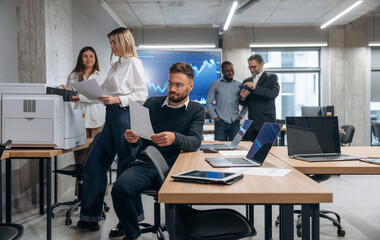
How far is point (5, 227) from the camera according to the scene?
1436mm

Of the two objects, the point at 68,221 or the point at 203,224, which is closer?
the point at 203,224

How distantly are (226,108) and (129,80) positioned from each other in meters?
2.00

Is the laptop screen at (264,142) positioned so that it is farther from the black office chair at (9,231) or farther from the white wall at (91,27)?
the white wall at (91,27)

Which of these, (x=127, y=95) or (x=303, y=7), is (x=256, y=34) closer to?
(x=303, y=7)

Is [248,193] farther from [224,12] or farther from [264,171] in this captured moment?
[224,12]

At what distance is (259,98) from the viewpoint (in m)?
3.85

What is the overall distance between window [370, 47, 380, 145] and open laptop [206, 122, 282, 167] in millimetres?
7073

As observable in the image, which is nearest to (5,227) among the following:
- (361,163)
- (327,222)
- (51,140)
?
(51,140)

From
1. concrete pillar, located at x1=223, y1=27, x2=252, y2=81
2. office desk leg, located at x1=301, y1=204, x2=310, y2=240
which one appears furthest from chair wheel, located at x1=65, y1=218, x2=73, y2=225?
concrete pillar, located at x1=223, y1=27, x2=252, y2=81

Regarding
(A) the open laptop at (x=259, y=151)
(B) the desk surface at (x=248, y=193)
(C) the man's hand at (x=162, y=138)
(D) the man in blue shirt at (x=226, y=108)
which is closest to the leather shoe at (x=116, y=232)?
(C) the man's hand at (x=162, y=138)

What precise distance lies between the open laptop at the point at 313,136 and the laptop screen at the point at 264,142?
0.33 metres

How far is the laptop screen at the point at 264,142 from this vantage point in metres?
1.72

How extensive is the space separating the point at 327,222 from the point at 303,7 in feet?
15.1

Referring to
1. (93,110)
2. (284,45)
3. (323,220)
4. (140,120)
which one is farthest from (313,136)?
(284,45)
